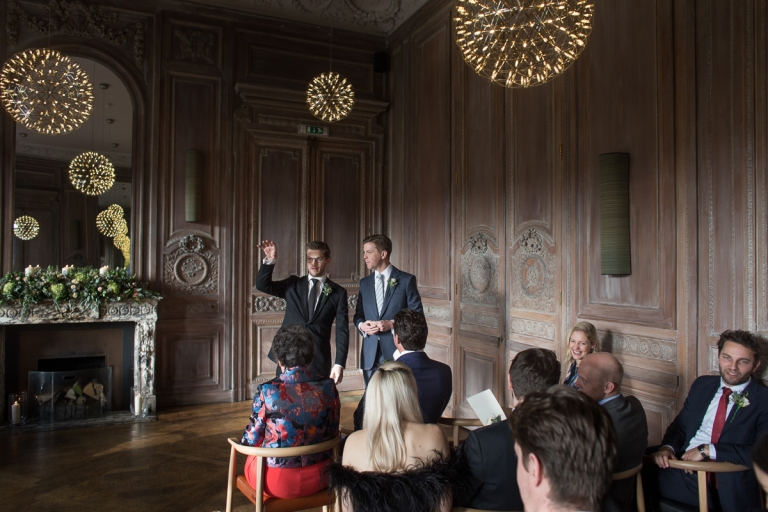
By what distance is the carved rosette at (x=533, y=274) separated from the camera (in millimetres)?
4582

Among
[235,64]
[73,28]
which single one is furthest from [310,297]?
[73,28]

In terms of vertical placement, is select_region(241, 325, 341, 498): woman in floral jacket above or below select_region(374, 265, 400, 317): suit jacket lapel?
below

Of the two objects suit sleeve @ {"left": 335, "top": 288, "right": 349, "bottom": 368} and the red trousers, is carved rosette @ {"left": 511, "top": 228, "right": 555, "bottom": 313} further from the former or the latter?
the red trousers

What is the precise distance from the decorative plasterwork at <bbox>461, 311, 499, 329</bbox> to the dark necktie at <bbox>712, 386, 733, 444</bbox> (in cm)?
243

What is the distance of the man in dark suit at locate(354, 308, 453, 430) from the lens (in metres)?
2.74

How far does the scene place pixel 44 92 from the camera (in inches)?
179

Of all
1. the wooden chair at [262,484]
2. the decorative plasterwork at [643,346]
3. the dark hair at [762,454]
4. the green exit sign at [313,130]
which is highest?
the green exit sign at [313,130]

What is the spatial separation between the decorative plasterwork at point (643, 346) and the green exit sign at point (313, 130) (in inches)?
168

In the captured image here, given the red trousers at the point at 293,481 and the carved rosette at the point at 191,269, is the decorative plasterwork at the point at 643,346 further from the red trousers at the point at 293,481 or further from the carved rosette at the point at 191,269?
the carved rosette at the point at 191,269

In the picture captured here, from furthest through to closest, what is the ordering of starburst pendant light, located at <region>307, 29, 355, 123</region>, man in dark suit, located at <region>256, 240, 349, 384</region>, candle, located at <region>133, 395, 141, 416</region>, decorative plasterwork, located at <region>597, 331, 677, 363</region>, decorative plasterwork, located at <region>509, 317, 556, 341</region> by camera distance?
candle, located at <region>133, 395, 141, 416</region> → starburst pendant light, located at <region>307, 29, 355, 123</region> → decorative plasterwork, located at <region>509, 317, 556, 341</region> → man in dark suit, located at <region>256, 240, 349, 384</region> → decorative plasterwork, located at <region>597, 331, 677, 363</region>

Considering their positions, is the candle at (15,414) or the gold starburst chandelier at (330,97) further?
the candle at (15,414)

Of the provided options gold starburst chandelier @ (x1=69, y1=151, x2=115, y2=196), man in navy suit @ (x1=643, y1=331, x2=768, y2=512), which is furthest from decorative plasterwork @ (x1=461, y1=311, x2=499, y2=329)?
gold starburst chandelier @ (x1=69, y1=151, x2=115, y2=196)

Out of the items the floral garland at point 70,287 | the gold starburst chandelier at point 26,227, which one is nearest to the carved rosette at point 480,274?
the floral garland at point 70,287

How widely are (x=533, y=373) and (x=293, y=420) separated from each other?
104cm
